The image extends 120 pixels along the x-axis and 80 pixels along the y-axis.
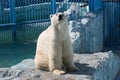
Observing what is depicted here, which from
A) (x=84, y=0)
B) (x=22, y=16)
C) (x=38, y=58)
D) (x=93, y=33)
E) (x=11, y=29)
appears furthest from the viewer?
(x=22, y=16)

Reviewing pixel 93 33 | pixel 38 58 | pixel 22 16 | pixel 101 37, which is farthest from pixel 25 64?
pixel 22 16

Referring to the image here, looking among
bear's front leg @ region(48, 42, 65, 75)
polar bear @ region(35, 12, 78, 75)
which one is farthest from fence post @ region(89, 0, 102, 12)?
bear's front leg @ region(48, 42, 65, 75)

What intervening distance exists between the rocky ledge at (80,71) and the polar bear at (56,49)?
121mm

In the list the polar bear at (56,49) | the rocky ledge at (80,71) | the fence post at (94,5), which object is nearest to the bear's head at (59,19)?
the polar bear at (56,49)

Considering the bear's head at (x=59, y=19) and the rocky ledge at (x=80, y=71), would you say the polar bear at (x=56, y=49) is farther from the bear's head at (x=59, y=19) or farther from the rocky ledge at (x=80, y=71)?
the rocky ledge at (x=80, y=71)

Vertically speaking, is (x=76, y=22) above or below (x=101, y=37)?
above

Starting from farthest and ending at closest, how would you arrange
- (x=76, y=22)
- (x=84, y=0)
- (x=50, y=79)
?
(x=84, y=0)
(x=76, y=22)
(x=50, y=79)

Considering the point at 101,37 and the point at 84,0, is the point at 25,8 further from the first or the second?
the point at 101,37

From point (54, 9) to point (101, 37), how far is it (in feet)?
5.53

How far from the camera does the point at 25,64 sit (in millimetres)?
6613

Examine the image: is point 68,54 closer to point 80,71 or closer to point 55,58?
point 55,58

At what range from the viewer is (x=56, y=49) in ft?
18.6

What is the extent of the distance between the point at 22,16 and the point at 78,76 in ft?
36.4

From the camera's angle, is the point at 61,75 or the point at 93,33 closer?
the point at 61,75
